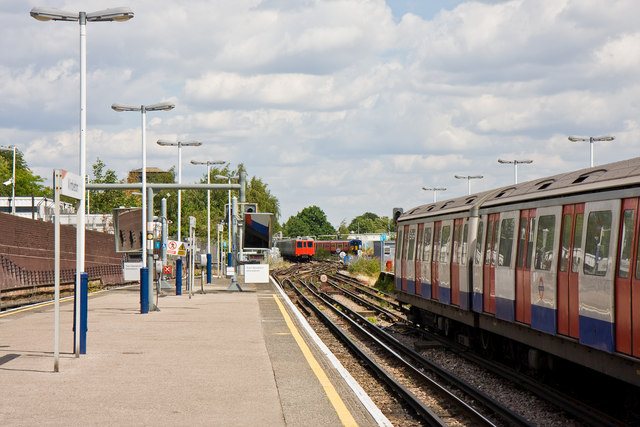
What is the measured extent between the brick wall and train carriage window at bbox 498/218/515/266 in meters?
15.0

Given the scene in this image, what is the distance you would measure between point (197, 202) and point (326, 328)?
96.6 metres

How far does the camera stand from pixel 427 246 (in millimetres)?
20516

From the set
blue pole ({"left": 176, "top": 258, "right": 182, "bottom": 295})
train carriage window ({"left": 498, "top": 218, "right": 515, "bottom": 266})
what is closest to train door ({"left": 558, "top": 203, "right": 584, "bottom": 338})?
train carriage window ({"left": 498, "top": 218, "right": 515, "bottom": 266})

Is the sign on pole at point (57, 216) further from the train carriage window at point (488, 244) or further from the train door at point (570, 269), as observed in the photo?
the train carriage window at point (488, 244)

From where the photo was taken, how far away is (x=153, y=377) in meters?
12.0

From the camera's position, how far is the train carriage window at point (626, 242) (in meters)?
9.55

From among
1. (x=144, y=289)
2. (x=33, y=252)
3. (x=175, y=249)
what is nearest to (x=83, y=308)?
(x=144, y=289)

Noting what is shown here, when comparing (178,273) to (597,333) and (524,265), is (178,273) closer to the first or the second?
(524,265)

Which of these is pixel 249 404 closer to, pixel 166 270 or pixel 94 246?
pixel 166 270

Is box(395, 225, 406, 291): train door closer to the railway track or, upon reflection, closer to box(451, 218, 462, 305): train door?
the railway track

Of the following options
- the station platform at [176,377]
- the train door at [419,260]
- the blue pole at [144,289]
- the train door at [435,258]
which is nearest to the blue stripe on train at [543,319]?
the station platform at [176,377]

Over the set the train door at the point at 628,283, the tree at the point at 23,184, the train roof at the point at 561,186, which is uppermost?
the tree at the point at 23,184

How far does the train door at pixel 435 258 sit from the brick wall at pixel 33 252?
11922mm

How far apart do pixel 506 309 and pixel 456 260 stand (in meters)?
3.64
